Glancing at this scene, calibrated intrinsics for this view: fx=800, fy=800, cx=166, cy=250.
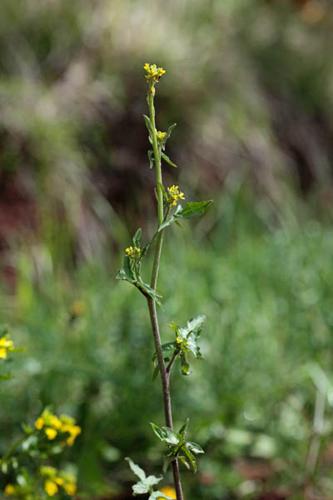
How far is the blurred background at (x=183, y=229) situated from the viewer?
2.04 metres

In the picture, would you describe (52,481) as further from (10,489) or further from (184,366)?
(184,366)

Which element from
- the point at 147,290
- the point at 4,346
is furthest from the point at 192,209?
the point at 4,346

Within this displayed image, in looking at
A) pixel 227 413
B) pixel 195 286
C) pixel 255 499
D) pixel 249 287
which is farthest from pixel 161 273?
pixel 255 499

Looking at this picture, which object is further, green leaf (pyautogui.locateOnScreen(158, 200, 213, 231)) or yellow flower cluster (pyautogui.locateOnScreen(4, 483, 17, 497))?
yellow flower cluster (pyautogui.locateOnScreen(4, 483, 17, 497))

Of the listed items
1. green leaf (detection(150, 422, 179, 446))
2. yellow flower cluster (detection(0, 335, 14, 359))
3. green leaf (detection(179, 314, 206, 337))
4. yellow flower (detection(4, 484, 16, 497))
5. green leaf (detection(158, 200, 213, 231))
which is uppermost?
yellow flower cluster (detection(0, 335, 14, 359))

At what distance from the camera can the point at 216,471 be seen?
2.01 metres

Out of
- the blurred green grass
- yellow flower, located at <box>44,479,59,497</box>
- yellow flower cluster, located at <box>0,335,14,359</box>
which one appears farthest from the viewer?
the blurred green grass

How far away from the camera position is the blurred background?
2.04 m

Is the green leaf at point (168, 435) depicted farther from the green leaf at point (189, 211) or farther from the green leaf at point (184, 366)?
the green leaf at point (189, 211)

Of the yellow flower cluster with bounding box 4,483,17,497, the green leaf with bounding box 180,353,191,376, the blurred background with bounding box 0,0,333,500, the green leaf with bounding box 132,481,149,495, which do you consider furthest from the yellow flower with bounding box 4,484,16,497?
the green leaf with bounding box 180,353,191,376

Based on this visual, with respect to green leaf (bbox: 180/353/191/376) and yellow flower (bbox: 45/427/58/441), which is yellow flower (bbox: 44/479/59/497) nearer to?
yellow flower (bbox: 45/427/58/441)

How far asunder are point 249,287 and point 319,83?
3.35 meters

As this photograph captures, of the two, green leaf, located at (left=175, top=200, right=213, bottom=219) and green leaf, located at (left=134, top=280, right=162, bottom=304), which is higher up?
green leaf, located at (left=175, top=200, right=213, bottom=219)

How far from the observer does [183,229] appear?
319 cm
